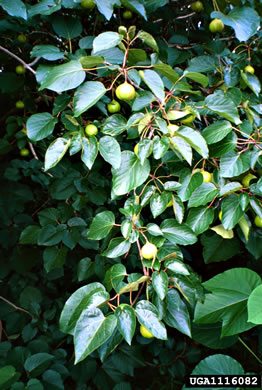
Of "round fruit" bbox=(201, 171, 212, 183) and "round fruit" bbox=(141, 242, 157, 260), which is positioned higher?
"round fruit" bbox=(201, 171, 212, 183)

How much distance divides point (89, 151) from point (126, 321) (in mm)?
398

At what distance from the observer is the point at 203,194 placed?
2.93ft

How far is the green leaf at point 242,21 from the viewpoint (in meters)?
0.93

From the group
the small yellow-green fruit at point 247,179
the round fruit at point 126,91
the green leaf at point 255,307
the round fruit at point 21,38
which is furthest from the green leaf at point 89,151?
the round fruit at point 21,38

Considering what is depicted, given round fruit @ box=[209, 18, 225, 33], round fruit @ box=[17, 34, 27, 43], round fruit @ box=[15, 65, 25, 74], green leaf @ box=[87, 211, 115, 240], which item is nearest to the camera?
green leaf @ box=[87, 211, 115, 240]

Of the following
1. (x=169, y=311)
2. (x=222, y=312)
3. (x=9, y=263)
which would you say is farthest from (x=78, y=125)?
(x=9, y=263)

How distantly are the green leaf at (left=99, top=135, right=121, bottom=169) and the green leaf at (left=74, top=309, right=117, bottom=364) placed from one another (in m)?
0.33

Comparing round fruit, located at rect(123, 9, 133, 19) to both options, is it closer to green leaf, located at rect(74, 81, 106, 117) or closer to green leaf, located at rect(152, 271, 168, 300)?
green leaf, located at rect(74, 81, 106, 117)

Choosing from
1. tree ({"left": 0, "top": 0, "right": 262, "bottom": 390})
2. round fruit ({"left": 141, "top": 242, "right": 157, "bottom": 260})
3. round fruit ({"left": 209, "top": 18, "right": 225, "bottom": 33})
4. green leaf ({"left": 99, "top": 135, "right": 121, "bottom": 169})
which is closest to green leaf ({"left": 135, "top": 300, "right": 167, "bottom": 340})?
tree ({"left": 0, "top": 0, "right": 262, "bottom": 390})

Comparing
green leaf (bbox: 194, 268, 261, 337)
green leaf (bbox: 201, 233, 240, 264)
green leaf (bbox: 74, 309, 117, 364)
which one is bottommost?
green leaf (bbox: 194, 268, 261, 337)

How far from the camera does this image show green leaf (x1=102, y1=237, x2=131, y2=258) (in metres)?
0.78

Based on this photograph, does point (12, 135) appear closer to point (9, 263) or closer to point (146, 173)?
point (9, 263)

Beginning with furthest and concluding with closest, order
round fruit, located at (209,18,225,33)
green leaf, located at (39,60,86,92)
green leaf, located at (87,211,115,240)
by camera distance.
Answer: round fruit, located at (209,18,225,33), green leaf, located at (87,211,115,240), green leaf, located at (39,60,86,92)

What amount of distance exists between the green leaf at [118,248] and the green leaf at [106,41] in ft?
1.42
